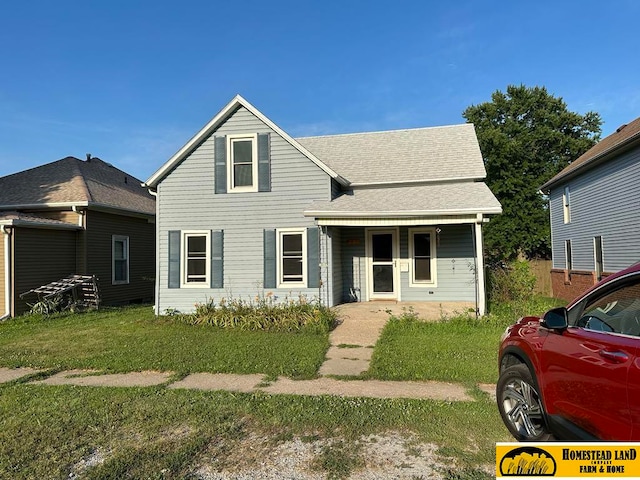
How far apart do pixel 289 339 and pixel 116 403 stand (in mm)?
4167

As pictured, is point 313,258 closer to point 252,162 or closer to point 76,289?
point 252,162

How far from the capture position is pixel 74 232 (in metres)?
14.7

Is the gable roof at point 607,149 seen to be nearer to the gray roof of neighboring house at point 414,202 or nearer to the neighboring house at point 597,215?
the neighboring house at point 597,215

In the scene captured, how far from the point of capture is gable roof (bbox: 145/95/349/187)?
12305 millimetres

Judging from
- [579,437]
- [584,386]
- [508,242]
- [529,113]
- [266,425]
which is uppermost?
[529,113]

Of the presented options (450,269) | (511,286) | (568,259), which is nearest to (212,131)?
(450,269)

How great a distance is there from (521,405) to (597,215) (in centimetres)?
1539

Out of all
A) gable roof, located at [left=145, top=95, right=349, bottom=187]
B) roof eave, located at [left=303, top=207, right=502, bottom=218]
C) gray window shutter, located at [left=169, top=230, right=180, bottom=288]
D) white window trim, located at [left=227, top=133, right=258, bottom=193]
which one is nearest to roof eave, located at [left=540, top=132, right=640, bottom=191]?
roof eave, located at [left=303, top=207, right=502, bottom=218]

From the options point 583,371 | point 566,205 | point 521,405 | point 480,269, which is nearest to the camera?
point 583,371

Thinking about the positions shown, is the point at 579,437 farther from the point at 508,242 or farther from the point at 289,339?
the point at 508,242

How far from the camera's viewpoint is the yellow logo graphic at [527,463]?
274 centimetres

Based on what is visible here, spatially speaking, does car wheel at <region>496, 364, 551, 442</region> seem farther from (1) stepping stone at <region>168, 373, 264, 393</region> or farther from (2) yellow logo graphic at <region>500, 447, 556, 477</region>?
(1) stepping stone at <region>168, 373, 264, 393</region>

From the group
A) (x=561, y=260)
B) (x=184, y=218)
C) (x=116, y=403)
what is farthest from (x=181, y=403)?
(x=561, y=260)

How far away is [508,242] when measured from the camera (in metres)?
33.1
